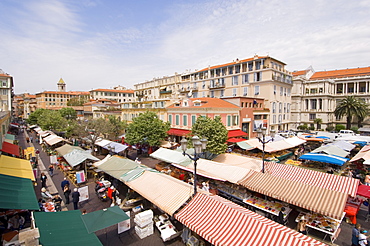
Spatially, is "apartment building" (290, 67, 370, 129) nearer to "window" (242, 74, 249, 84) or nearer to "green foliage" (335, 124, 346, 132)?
"green foliage" (335, 124, 346, 132)

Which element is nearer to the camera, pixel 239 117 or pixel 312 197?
pixel 312 197

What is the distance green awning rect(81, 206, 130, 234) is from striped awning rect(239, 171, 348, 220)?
6804mm

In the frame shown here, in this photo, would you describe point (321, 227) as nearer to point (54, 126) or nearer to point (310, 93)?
point (54, 126)

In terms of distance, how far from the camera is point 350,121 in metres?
42.8

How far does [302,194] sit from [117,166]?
11709 millimetres

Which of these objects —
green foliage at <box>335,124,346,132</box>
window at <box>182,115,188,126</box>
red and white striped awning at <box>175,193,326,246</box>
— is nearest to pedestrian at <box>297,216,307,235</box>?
red and white striped awning at <box>175,193,326,246</box>

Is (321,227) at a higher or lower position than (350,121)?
lower

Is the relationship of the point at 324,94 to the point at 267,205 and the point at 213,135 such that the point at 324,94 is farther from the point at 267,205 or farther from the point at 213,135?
the point at 267,205

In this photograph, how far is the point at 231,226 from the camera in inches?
287

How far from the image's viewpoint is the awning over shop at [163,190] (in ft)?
30.3

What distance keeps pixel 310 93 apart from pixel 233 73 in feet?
68.3

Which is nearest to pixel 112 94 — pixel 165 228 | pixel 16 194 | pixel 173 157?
pixel 173 157

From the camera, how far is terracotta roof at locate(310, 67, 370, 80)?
152 feet

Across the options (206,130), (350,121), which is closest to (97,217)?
(206,130)
